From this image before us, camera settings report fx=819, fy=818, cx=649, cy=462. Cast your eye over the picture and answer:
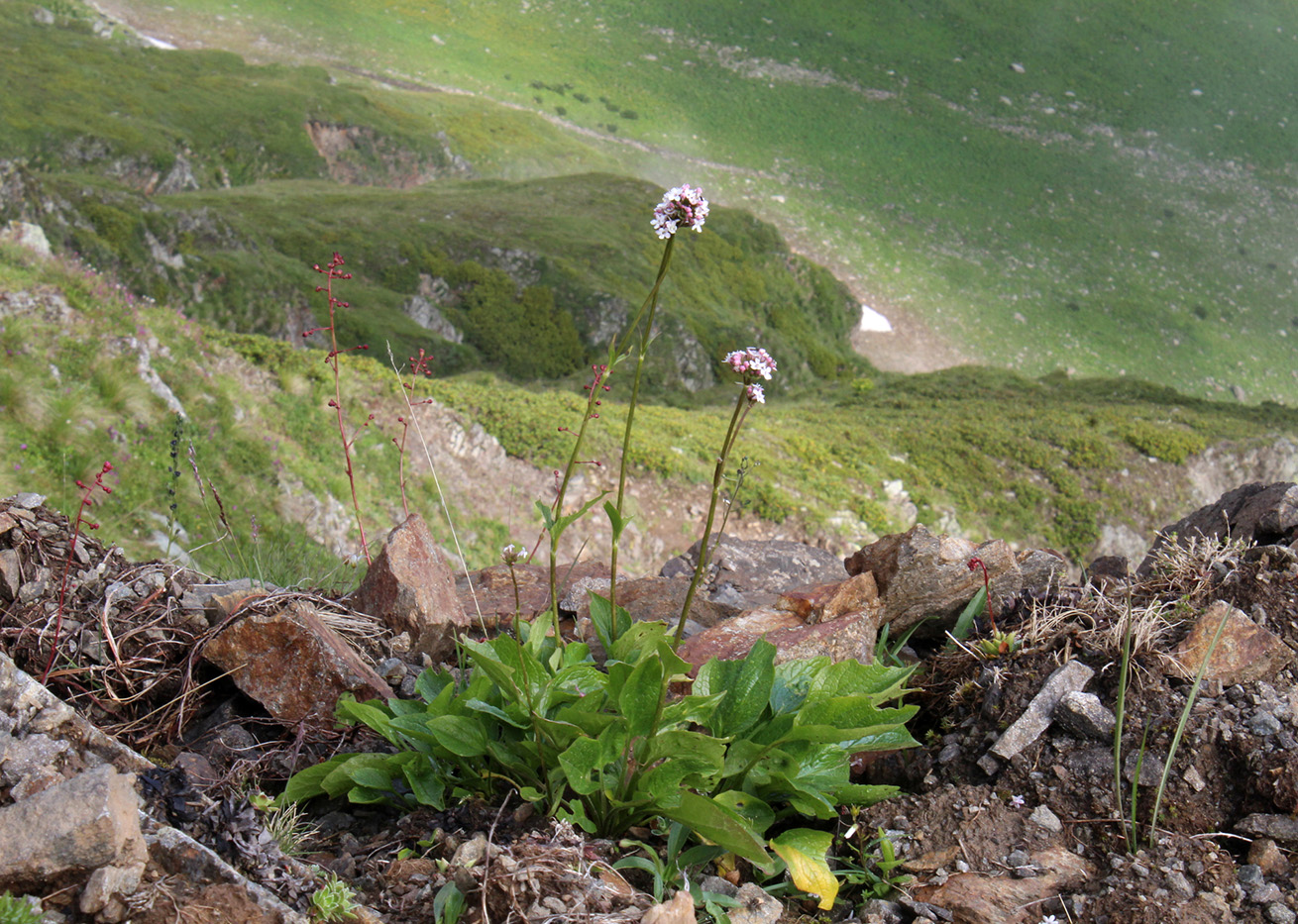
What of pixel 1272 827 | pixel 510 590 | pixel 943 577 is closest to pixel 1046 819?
pixel 1272 827

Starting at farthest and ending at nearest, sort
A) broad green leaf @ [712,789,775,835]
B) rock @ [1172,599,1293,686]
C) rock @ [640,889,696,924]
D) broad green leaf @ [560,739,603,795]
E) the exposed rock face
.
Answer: the exposed rock face < rock @ [1172,599,1293,686] < broad green leaf @ [712,789,775,835] < broad green leaf @ [560,739,603,795] < rock @ [640,889,696,924]

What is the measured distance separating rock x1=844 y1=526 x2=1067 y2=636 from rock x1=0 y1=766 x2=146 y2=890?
3.90m

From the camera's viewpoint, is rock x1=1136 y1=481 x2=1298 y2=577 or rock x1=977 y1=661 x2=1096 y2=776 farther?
rock x1=1136 y1=481 x2=1298 y2=577

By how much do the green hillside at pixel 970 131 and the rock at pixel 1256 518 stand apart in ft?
153

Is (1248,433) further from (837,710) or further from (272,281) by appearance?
(272,281)

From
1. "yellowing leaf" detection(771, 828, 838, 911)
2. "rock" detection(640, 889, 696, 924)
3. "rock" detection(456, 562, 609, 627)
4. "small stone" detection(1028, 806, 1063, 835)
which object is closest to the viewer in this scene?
"rock" detection(640, 889, 696, 924)

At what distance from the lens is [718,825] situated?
9.34ft

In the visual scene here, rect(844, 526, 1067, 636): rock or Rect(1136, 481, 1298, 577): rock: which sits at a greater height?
Rect(1136, 481, 1298, 577): rock

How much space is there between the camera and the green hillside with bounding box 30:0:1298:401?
5594 cm

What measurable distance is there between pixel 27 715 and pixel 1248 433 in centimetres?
2956

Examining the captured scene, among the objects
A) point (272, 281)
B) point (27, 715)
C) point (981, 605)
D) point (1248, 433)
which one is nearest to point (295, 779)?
point (27, 715)

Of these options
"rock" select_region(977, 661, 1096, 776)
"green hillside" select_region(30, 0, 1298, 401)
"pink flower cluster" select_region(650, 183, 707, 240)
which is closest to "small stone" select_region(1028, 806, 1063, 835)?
"rock" select_region(977, 661, 1096, 776)

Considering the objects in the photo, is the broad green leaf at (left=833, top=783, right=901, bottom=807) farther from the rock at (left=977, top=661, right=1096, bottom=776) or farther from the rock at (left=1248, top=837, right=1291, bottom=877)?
the rock at (left=1248, top=837, right=1291, bottom=877)

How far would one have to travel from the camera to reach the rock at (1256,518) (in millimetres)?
4766
